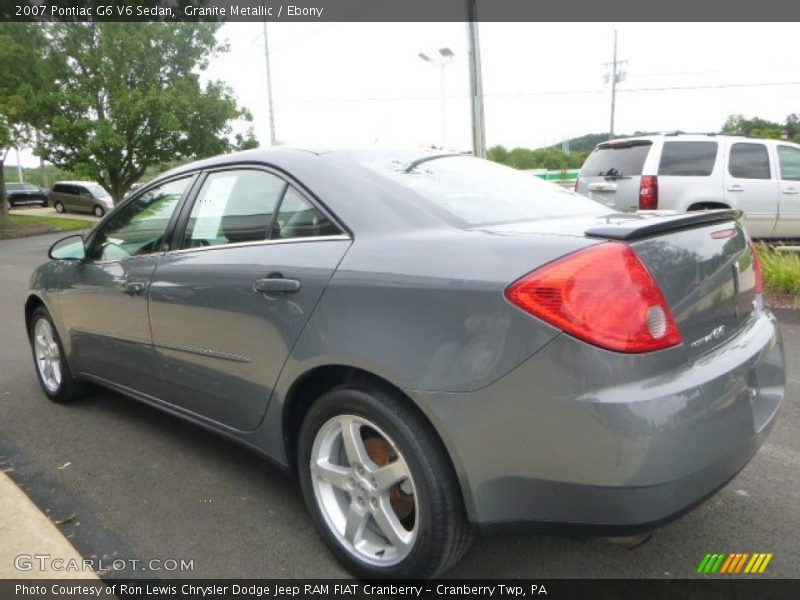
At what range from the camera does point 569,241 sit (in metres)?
1.91

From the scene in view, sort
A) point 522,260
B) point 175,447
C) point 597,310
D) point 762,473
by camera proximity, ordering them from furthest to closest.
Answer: point 175,447, point 762,473, point 522,260, point 597,310

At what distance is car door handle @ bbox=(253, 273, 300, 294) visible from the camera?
94.1 inches

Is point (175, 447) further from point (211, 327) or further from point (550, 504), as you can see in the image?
point (550, 504)

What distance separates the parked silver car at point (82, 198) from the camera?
3075 cm

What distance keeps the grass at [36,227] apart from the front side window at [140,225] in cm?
2192

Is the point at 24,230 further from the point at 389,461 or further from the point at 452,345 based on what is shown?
the point at 452,345

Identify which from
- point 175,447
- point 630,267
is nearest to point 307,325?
point 630,267

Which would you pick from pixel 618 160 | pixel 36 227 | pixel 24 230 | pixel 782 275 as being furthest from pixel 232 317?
pixel 36 227

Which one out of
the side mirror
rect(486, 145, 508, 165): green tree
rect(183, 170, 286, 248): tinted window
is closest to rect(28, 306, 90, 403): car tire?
the side mirror

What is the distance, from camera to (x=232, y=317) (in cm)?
266

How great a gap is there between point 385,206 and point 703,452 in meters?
1.34

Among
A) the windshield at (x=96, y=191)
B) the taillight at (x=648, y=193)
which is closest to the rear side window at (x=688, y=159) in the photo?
the taillight at (x=648, y=193)

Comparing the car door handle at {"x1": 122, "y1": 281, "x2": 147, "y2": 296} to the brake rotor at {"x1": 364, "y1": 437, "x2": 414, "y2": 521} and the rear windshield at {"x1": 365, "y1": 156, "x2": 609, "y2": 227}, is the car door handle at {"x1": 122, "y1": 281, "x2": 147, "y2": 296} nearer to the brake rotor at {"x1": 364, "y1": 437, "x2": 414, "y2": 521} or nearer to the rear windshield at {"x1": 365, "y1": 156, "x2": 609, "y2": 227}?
the rear windshield at {"x1": 365, "y1": 156, "x2": 609, "y2": 227}

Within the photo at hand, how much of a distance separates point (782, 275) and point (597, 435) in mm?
6405
